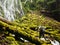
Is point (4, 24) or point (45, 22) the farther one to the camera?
point (45, 22)

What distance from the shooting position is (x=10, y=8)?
17.9 m

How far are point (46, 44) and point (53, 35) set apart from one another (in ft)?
7.62

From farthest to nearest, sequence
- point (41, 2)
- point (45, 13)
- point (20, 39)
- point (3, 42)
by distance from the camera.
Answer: point (41, 2) → point (45, 13) → point (20, 39) → point (3, 42)

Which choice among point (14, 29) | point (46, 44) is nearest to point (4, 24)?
point (14, 29)

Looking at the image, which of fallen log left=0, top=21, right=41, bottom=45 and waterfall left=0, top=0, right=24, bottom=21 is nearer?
fallen log left=0, top=21, right=41, bottom=45

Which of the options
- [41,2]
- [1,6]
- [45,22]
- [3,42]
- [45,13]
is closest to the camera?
[3,42]

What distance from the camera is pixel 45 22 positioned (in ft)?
60.9

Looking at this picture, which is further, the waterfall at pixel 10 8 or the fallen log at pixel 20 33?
the waterfall at pixel 10 8

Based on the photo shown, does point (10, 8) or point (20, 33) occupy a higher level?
point (10, 8)

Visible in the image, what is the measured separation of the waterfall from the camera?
54.2 ft

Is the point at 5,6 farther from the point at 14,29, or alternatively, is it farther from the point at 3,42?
the point at 3,42

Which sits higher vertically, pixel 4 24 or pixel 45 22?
pixel 4 24

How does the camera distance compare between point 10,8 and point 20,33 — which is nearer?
point 20,33

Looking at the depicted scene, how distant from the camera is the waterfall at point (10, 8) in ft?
54.2
